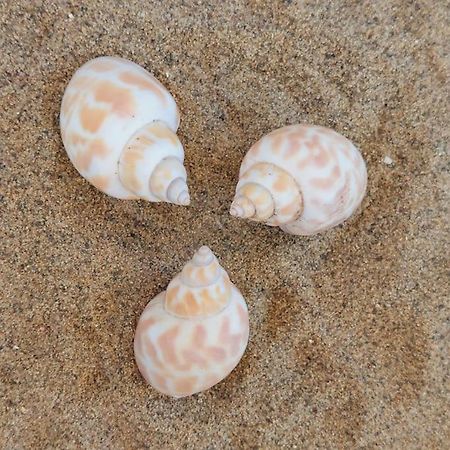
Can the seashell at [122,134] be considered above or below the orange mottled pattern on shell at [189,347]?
above

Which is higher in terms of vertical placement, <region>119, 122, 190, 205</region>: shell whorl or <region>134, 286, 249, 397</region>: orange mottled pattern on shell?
<region>119, 122, 190, 205</region>: shell whorl

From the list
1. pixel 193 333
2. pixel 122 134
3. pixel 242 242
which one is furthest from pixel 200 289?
pixel 122 134

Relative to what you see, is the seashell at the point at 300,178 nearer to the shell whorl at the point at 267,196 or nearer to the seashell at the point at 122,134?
the shell whorl at the point at 267,196

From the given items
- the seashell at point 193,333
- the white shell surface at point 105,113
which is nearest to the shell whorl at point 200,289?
the seashell at point 193,333

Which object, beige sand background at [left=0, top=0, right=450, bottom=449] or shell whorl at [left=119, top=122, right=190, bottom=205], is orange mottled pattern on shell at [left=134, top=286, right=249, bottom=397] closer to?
beige sand background at [left=0, top=0, right=450, bottom=449]

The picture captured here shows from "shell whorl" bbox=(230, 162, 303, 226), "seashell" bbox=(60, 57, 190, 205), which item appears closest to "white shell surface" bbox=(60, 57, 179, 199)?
"seashell" bbox=(60, 57, 190, 205)

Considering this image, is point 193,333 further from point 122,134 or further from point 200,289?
point 122,134
